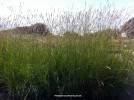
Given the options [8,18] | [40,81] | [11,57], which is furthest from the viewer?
[8,18]

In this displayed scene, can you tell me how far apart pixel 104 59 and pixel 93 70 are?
0.93 ft

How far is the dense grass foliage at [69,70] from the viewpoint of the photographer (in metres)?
5.75

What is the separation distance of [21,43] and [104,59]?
5.25ft

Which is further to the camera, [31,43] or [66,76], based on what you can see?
[31,43]

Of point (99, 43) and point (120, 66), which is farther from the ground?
point (99, 43)

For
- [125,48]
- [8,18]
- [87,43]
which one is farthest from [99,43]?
[8,18]

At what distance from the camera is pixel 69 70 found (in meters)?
5.76

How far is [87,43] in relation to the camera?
6.06m

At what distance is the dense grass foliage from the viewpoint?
5754 mm

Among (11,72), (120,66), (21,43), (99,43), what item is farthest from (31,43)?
(120,66)

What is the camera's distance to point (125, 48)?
6.47 metres

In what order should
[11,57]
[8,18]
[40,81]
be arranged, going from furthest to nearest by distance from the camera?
[8,18] < [11,57] < [40,81]

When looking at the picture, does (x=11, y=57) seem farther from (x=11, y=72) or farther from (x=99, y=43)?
(x=99, y=43)

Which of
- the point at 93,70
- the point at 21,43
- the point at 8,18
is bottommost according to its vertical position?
the point at 93,70
